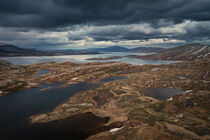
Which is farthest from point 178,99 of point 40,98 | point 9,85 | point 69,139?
point 9,85

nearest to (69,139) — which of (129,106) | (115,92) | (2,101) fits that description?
(129,106)

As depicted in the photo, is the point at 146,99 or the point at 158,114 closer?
the point at 158,114

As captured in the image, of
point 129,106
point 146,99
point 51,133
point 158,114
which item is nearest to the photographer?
point 51,133

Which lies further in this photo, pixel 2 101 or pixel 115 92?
pixel 115 92

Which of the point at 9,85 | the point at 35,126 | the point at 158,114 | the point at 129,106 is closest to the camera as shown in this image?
the point at 35,126

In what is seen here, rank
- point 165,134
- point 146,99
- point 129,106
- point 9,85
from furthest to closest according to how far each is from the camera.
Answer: point 9,85 < point 146,99 < point 129,106 < point 165,134

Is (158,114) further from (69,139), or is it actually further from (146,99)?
(69,139)

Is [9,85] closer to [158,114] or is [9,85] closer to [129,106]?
[129,106]

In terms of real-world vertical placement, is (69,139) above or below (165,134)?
below

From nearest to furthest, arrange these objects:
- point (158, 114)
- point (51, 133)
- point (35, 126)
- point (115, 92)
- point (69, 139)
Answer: point (69, 139) → point (51, 133) → point (35, 126) → point (158, 114) → point (115, 92)
